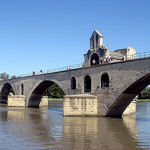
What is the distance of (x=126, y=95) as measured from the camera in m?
23.4

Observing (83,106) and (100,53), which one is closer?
(83,106)

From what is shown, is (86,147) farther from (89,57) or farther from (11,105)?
(11,105)

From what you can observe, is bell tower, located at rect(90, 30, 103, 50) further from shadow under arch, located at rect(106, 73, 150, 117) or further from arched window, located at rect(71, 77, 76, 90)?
shadow under arch, located at rect(106, 73, 150, 117)

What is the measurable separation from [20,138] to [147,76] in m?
12.8

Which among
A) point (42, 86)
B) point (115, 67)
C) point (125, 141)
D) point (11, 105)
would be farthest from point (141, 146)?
point (11, 105)

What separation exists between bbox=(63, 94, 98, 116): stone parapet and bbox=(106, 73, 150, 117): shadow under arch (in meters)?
1.80

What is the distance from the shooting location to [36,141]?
504 inches

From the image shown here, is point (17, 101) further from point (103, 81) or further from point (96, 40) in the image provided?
point (103, 81)

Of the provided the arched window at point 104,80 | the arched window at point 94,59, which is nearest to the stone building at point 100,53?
the arched window at point 94,59

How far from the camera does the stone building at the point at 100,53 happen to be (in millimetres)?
27617

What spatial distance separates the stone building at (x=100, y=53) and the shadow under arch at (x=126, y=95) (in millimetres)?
4902

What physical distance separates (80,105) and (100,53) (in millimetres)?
7418

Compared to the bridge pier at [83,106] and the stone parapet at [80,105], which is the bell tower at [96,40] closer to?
the bridge pier at [83,106]

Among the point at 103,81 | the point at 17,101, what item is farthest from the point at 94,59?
the point at 17,101
